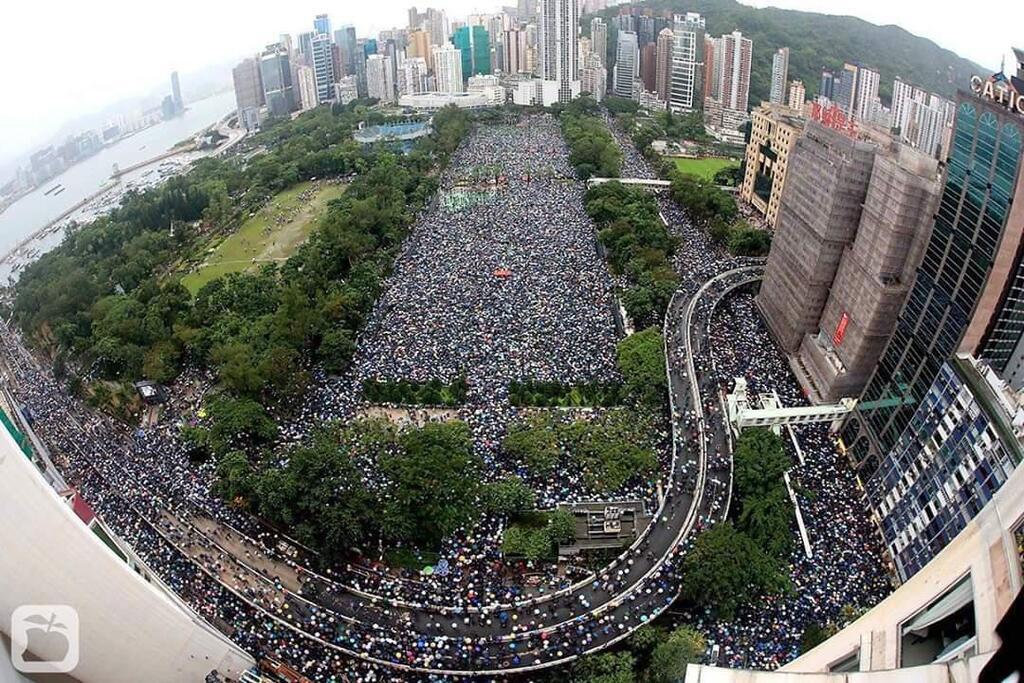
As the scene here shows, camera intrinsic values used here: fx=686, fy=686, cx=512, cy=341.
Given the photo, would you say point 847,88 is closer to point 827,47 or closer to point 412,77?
point 827,47

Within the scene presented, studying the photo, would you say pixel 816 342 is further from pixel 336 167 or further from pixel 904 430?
pixel 336 167

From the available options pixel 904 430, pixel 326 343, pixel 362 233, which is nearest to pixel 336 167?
pixel 362 233

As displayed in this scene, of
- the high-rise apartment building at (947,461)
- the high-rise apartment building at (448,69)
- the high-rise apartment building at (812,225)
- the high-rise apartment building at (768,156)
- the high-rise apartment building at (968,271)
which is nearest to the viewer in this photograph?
the high-rise apartment building at (947,461)

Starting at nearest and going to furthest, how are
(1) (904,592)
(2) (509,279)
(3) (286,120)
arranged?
(1) (904,592), (2) (509,279), (3) (286,120)

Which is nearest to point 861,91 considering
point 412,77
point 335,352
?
point 412,77

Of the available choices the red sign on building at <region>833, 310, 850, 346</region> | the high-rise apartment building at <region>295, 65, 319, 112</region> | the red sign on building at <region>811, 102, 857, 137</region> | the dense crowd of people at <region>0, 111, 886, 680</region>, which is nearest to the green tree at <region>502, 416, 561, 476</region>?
the dense crowd of people at <region>0, 111, 886, 680</region>

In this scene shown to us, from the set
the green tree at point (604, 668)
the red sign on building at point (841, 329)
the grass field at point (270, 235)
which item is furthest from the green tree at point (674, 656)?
the grass field at point (270, 235)

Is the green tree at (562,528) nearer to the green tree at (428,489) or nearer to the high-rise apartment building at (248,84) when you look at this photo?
the green tree at (428,489)
